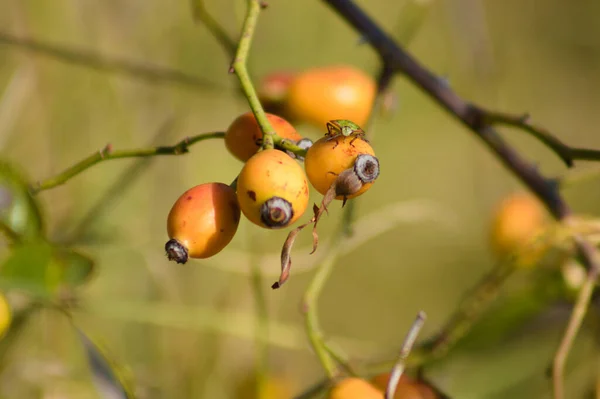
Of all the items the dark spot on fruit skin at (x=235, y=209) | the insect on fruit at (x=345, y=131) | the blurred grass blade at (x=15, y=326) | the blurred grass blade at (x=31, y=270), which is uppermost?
the blurred grass blade at (x=15, y=326)


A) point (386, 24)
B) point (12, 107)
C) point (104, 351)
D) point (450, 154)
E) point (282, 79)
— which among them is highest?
point (386, 24)

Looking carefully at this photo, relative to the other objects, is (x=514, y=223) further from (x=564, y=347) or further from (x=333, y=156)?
(x=333, y=156)

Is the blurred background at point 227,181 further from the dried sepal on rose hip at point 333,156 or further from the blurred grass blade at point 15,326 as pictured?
the dried sepal on rose hip at point 333,156

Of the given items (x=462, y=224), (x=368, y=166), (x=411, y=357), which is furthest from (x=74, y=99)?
(x=462, y=224)

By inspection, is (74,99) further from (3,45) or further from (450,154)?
(450,154)

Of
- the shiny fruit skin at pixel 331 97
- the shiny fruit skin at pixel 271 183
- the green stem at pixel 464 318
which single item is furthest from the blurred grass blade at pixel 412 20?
the shiny fruit skin at pixel 271 183

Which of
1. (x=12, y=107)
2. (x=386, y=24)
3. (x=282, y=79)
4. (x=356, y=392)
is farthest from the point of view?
(x=386, y=24)

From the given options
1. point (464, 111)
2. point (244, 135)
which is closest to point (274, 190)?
point (244, 135)

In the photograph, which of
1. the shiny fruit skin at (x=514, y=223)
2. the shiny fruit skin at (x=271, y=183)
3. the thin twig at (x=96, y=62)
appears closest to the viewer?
the shiny fruit skin at (x=271, y=183)
